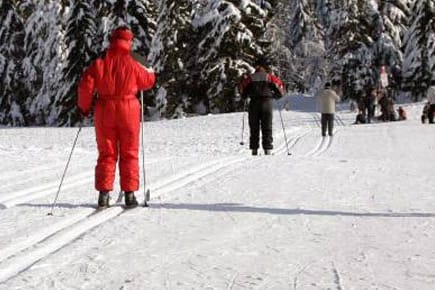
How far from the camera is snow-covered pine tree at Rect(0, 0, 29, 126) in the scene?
44.8 m

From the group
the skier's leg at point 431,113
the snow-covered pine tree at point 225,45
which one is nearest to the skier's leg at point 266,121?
the skier's leg at point 431,113

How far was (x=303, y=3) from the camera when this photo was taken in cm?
7788

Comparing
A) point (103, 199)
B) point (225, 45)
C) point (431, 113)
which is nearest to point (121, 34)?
point (103, 199)

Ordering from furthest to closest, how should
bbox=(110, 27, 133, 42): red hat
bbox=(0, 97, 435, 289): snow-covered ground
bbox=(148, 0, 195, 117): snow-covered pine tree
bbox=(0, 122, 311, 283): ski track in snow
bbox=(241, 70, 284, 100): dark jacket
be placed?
bbox=(148, 0, 195, 117): snow-covered pine tree < bbox=(241, 70, 284, 100): dark jacket < bbox=(110, 27, 133, 42): red hat < bbox=(0, 122, 311, 283): ski track in snow < bbox=(0, 97, 435, 289): snow-covered ground

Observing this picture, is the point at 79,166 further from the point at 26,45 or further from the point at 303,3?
the point at 303,3

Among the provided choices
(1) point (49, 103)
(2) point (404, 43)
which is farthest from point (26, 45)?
(2) point (404, 43)

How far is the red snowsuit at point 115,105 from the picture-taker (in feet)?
20.2

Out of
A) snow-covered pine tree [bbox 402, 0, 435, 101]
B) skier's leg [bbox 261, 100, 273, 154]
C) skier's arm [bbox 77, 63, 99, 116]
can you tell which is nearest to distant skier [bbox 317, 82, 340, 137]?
skier's leg [bbox 261, 100, 273, 154]

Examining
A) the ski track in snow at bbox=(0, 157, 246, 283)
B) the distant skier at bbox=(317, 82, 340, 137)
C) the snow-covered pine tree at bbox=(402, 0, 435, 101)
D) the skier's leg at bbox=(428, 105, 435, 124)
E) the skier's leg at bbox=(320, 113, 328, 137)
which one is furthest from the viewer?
the snow-covered pine tree at bbox=(402, 0, 435, 101)

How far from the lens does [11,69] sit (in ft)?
147

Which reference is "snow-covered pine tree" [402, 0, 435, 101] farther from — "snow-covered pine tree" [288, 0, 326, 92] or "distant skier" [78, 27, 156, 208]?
"distant skier" [78, 27, 156, 208]

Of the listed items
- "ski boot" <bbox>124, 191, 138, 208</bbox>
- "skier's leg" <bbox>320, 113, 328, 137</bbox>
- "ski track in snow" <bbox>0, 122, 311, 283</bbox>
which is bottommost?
"ski track in snow" <bbox>0, 122, 311, 283</bbox>

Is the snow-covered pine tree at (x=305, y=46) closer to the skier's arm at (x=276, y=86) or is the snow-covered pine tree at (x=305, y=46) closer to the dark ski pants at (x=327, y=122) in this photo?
the dark ski pants at (x=327, y=122)

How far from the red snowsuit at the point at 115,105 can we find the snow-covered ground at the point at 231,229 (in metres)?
0.40
